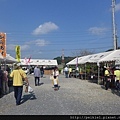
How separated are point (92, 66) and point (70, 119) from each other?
22670 mm

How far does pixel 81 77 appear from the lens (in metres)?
28.9

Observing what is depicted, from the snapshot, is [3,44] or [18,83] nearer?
[18,83]

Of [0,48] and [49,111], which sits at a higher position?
[0,48]

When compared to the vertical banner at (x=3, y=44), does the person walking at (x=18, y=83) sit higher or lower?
lower

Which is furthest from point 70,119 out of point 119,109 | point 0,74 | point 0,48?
point 0,48

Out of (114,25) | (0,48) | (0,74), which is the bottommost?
(0,74)

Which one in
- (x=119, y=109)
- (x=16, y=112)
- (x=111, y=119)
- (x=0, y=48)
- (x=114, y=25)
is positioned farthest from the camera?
(x=114, y=25)

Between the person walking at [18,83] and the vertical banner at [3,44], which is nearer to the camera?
the person walking at [18,83]

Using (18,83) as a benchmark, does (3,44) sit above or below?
above

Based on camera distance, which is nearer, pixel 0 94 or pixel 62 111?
pixel 62 111

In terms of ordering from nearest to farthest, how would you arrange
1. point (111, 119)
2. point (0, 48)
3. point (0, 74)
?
point (111, 119) < point (0, 74) < point (0, 48)

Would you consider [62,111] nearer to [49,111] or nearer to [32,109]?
[49,111]

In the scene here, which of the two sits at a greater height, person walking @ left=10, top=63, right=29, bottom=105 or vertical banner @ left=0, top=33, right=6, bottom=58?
vertical banner @ left=0, top=33, right=6, bottom=58

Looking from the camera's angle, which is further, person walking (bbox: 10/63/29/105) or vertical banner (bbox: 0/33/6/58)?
vertical banner (bbox: 0/33/6/58)
